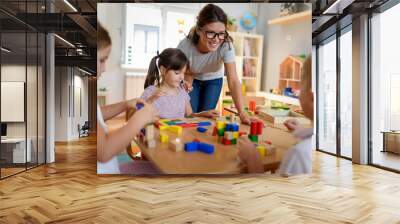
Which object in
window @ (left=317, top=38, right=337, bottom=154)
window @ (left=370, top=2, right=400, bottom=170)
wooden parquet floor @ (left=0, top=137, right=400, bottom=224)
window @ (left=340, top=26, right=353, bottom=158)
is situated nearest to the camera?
wooden parquet floor @ (left=0, top=137, right=400, bottom=224)

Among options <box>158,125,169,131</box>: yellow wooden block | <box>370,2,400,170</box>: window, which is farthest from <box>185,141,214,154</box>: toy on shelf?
<box>370,2,400,170</box>: window

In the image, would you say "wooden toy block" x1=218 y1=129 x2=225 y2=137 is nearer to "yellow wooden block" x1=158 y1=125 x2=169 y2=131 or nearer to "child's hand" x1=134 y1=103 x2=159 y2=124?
"yellow wooden block" x1=158 y1=125 x2=169 y2=131

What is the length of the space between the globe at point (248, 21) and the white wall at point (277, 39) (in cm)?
7

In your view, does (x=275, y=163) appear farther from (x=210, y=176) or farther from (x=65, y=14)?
(x=65, y=14)

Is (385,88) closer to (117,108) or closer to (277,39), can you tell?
(277,39)

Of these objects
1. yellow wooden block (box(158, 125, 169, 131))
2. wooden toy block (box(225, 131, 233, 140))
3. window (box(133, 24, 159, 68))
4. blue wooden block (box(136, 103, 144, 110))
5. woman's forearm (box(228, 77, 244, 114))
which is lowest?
wooden toy block (box(225, 131, 233, 140))

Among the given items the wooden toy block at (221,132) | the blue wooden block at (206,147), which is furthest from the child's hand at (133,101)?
the wooden toy block at (221,132)

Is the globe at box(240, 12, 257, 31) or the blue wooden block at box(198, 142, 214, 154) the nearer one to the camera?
the blue wooden block at box(198, 142, 214, 154)

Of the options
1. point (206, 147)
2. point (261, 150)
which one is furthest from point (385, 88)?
point (206, 147)

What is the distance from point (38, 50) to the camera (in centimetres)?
622

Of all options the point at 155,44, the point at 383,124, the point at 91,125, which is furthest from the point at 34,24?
the point at 91,125

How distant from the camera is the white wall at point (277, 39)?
4.48m

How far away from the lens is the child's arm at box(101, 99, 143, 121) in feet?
14.3

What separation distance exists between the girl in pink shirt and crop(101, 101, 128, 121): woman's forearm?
249mm
